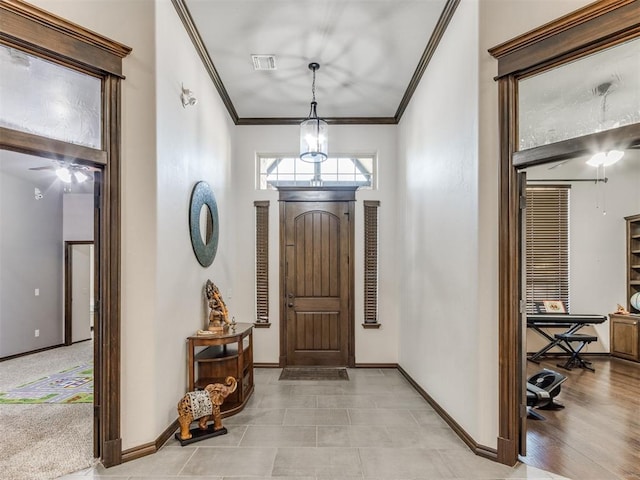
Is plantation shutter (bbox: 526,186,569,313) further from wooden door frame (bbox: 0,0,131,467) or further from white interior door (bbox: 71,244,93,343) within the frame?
white interior door (bbox: 71,244,93,343)

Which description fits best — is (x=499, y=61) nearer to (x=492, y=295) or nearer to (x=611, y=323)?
(x=492, y=295)

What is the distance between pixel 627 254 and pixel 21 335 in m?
10.1

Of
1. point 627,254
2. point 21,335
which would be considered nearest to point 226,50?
point 21,335

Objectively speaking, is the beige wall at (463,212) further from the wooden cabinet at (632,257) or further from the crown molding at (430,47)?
the wooden cabinet at (632,257)

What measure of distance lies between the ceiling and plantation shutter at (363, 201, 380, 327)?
65.0 inches

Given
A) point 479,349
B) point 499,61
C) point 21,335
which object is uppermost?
point 499,61

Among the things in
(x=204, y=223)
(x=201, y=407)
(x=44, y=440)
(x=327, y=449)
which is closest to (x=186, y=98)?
(x=204, y=223)

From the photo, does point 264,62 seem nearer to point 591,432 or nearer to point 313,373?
point 313,373

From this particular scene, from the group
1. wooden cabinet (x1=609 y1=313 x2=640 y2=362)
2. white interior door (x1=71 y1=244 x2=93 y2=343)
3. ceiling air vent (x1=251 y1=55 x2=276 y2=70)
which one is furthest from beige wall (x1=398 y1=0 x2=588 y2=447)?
white interior door (x1=71 y1=244 x2=93 y2=343)

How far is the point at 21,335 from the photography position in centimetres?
614

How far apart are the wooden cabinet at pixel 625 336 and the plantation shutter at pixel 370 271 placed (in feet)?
12.8

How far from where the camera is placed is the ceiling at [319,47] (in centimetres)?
318

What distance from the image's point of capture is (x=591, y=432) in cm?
310

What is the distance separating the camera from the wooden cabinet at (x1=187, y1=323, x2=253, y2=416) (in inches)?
132
